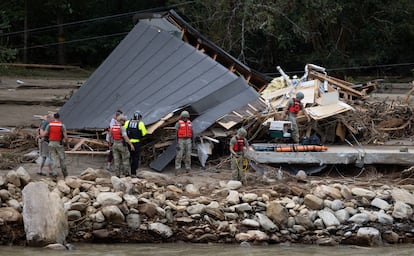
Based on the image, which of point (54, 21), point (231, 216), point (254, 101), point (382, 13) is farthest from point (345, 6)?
point (231, 216)

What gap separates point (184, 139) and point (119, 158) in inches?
63.8

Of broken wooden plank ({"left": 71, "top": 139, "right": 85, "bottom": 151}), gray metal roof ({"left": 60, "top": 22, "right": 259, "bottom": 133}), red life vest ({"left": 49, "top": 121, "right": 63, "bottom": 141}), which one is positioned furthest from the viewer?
gray metal roof ({"left": 60, "top": 22, "right": 259, "bottom": 133})

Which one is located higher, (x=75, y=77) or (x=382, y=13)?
(x=382, y=13)

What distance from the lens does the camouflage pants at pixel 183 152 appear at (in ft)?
59.5

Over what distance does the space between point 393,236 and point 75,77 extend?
27972 millimetres

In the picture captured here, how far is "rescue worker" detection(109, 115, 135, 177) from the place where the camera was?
17250 mm

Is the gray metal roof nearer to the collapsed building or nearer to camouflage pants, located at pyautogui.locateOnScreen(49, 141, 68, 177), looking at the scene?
the collapsed building

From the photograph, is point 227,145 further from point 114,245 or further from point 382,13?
point 382,13

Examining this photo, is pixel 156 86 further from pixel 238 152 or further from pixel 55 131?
pixel 55 131

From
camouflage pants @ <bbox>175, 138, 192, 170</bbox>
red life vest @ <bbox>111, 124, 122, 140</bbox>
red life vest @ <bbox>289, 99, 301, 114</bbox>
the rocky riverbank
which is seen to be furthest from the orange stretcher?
red life vest @ <bbox>111, 124, 122, 140</bbox>

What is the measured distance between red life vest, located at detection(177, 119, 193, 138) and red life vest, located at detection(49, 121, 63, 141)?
9.25ft

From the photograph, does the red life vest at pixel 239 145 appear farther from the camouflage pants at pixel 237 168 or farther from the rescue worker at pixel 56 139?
the rescue worker at pixel 56 139

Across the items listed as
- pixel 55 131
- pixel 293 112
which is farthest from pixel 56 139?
pixel 293 112

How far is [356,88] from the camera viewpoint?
23.8 meters
